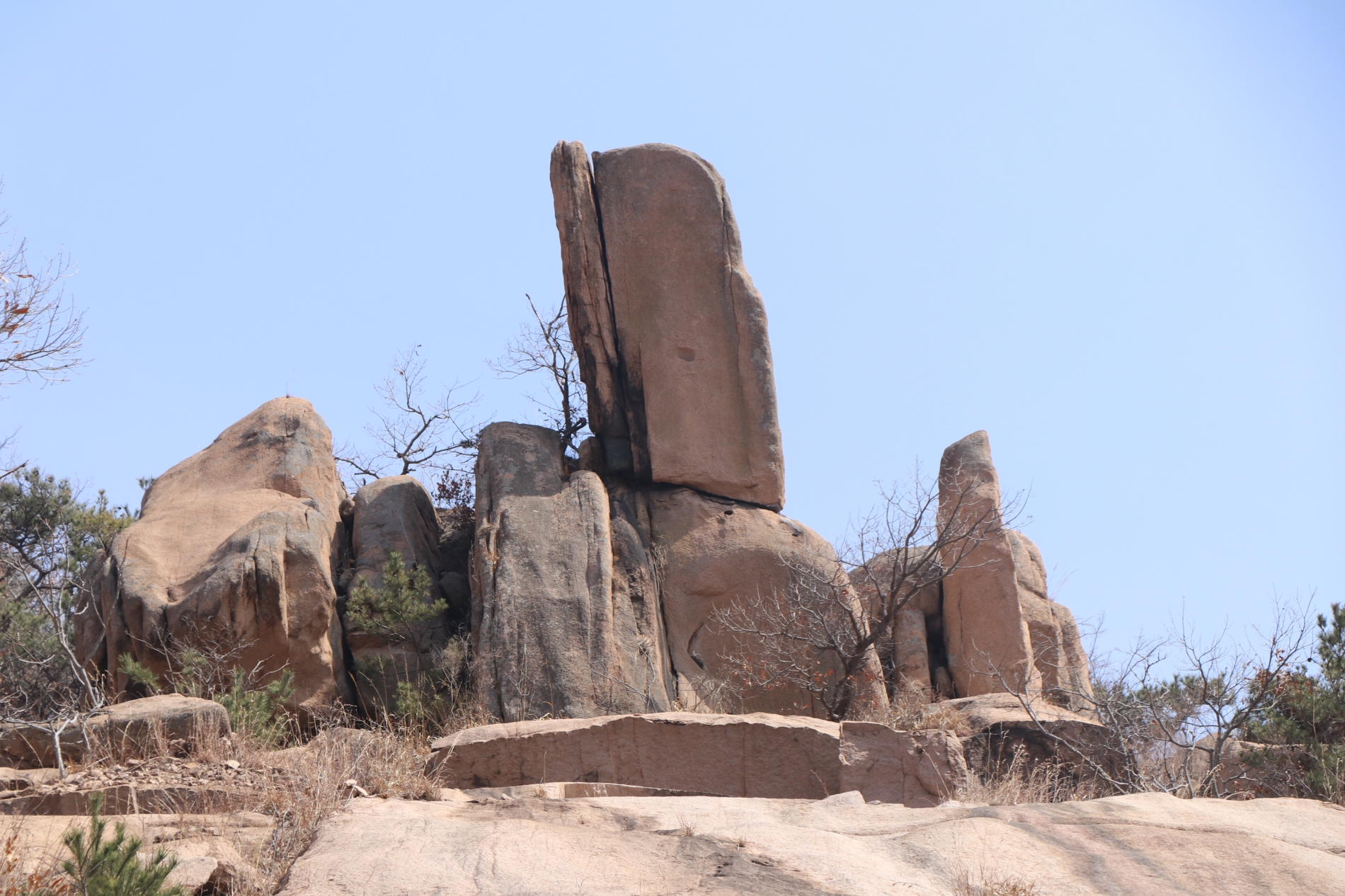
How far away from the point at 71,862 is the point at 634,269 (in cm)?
1007

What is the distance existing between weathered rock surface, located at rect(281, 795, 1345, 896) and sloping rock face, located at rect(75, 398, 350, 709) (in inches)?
214

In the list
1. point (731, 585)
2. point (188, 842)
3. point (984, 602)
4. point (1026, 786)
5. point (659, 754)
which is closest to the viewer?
point (188, 842)

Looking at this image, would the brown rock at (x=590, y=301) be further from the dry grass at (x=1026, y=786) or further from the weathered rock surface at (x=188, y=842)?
the weathered rock surface at (x=188, y=842)

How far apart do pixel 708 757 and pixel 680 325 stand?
6499 mm

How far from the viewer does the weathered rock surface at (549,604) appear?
10.7 metres

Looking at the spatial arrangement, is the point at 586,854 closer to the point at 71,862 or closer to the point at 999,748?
the point at 71,862

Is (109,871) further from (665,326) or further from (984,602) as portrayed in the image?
(984,602)

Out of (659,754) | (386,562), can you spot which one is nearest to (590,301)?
(386,562)

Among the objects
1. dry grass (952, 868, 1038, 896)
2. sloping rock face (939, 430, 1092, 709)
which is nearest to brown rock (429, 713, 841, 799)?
dry grass (952, 868, 1038, 896)

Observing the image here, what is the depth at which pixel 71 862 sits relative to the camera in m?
4.58

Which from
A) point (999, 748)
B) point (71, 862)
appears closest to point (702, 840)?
point (71, 862)

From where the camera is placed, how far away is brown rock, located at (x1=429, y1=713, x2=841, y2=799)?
8.27 metres

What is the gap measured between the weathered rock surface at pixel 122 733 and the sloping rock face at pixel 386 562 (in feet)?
9.58

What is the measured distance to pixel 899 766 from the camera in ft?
28.3
